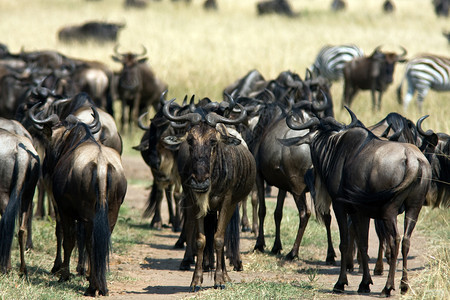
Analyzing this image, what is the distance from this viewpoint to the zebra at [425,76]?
20.4 m

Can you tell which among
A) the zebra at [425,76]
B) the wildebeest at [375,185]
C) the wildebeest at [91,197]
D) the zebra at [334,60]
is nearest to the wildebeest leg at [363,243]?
the wildebeest at [375,185]

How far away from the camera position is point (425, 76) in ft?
67.3

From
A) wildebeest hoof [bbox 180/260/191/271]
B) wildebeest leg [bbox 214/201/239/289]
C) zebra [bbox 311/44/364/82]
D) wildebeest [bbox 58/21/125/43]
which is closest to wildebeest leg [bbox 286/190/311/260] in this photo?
wildebeest hoof [bbox 180/260/191/271]

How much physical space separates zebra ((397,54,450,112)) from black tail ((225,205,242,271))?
13.2m

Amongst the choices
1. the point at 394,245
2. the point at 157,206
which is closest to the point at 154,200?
the point at 157,206

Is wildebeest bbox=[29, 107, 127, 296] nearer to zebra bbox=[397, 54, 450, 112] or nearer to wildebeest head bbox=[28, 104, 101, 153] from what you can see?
wildebeest head bbox=[28, 104, 101, 153]

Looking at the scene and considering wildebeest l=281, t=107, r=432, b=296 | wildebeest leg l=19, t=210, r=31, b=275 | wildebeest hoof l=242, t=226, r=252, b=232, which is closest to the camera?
wildebeest l=281, t=107, r=432, b=296

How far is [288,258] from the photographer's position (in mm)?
8805

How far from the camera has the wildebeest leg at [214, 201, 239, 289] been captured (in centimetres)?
703

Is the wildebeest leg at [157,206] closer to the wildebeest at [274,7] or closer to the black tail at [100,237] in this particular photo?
the black tail at [100,237]

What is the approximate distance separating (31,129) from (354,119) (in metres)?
5.17

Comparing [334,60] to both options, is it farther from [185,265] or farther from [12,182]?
[12,182]

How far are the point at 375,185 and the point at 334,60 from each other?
18.3 meters

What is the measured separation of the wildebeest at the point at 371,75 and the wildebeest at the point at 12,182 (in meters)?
14.2
